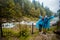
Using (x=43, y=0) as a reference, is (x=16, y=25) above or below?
below

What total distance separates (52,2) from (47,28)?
40 centimetres

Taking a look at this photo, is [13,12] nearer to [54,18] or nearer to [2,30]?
[2,30]

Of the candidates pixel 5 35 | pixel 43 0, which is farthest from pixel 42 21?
pixel 5 35

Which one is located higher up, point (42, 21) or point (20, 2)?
point (20, 2)

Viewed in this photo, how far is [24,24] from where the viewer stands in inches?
101

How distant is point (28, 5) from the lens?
2.58 m

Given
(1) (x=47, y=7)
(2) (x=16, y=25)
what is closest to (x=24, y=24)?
(2) (x=16, y=25)

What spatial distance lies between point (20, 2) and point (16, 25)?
1.18 ft

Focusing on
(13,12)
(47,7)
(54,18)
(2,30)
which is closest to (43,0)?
(47,7)

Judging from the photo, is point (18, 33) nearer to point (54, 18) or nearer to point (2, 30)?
point (2, 30)

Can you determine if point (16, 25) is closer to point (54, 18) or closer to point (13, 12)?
point (13, 12)

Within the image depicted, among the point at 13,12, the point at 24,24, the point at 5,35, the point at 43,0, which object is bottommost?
the point at 5,35

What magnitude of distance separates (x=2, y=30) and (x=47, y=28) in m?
0.69

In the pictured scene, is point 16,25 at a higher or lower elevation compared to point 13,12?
lower
